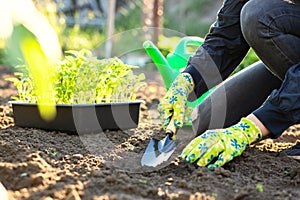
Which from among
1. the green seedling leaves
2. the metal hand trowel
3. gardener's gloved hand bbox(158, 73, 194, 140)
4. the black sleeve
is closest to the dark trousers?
the black sleeve

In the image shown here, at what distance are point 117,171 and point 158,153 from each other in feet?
0.71

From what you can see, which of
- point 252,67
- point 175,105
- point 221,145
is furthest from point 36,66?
point 252,67

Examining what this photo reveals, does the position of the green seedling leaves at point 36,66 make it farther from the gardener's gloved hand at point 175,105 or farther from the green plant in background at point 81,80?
the gardener's gloved hand at point 175,105

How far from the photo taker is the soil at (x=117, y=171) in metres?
1.23

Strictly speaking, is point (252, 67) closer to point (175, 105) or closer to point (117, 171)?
point (175, 105)

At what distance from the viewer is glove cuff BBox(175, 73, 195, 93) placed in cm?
176

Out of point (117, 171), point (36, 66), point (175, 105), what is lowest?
point (117, 171)

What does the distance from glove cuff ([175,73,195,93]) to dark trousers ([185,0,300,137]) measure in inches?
1.5

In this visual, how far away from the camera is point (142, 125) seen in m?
2.22

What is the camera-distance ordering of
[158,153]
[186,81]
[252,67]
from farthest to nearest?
[252,67]
[186,81]
[158,153]

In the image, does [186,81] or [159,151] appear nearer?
[159,151]

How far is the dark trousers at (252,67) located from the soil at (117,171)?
167mm

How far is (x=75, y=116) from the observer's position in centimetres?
186

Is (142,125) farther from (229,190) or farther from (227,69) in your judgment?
(229,190)
